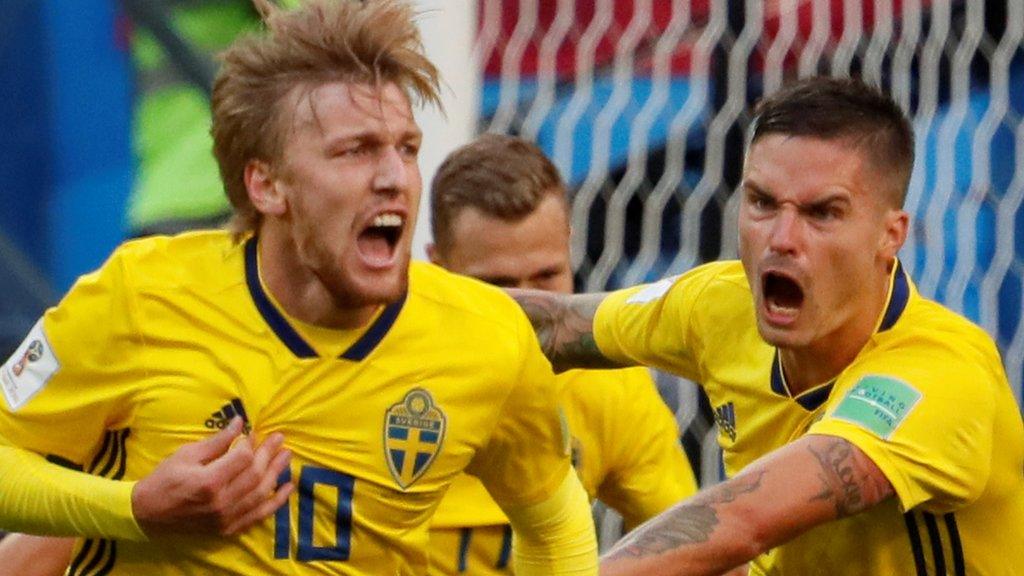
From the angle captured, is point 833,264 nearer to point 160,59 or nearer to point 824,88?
point 824,88

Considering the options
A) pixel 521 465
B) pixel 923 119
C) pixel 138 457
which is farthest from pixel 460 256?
pixel 923 119

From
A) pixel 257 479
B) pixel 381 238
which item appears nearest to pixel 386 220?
pixel 381 238

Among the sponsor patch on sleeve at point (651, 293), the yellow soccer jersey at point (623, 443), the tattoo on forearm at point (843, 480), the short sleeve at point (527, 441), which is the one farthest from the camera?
the yellow soccer jersey at point (623, 443)

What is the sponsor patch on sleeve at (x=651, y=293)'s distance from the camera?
13.2ft

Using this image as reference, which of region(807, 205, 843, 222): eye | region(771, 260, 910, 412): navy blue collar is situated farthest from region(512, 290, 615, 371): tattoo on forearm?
region(807, 205, 843, 222): eye

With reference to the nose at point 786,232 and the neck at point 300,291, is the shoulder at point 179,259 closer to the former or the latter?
the neck at point 300,291

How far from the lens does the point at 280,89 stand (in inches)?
134

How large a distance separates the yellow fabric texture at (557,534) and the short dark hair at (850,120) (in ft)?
2.28

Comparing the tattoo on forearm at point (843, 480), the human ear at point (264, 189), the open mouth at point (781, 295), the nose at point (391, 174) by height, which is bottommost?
the tattoo on forearm at point (843, 480)

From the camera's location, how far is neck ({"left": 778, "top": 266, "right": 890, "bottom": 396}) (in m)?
3.62

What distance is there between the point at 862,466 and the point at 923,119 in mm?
2434

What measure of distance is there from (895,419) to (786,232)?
0.35 meters

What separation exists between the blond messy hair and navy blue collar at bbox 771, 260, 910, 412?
778mm

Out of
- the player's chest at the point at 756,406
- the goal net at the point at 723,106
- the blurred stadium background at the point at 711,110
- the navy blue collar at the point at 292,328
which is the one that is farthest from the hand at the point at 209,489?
the goal net at the point at 723,106
